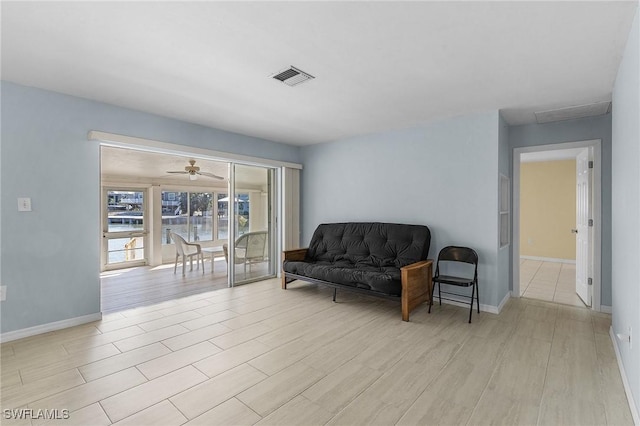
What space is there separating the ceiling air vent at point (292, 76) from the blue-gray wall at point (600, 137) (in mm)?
3177


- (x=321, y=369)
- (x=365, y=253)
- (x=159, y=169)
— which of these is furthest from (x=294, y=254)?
(x=159, y=169)

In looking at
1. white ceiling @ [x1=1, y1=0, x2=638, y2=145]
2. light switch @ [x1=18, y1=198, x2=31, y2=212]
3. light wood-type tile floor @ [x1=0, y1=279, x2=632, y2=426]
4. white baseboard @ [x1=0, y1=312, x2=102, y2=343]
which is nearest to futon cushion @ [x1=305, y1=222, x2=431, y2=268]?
light wood-type tile floor @ [x1=0, y1=279, x2=632, y2=426]

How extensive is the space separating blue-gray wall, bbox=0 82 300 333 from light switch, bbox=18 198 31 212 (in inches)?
1.3

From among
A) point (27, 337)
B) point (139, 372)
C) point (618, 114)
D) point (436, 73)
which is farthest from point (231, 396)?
point (618, 114)

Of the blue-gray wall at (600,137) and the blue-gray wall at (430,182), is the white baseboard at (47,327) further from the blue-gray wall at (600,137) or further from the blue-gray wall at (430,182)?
the blue-gray wall at (600,137)

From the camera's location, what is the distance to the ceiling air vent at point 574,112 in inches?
129

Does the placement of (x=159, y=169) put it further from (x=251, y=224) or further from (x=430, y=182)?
(x=430, y=182)

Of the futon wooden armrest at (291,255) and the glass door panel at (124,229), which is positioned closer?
the futon wooden armrest at (291,255)

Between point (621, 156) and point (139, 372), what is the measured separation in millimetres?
3902

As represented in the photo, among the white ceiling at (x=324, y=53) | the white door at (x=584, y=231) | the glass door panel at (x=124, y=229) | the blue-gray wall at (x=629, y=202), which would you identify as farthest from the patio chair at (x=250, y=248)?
the white door at (x=584, y=231)

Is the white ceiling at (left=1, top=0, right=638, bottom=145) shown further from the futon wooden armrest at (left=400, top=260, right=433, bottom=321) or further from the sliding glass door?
the futon wooden armrest at (left=400, top=260, right=433, bottom=321)

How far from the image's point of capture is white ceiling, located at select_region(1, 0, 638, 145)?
1.78 meters

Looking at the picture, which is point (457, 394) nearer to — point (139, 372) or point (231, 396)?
point (231, 396)

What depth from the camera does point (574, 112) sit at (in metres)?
3.47
